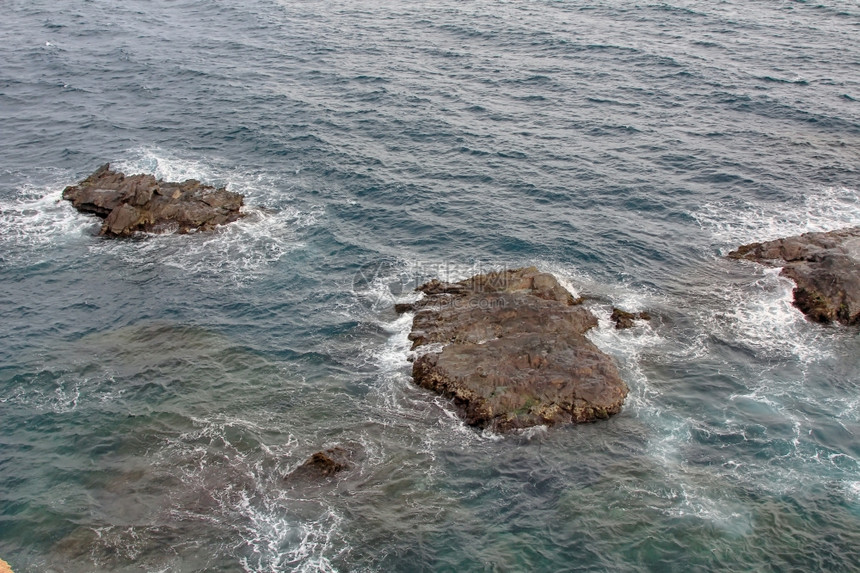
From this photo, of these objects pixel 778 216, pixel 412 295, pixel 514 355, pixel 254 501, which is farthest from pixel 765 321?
pixel 254 501

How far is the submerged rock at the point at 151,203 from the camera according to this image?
69625 millimetres

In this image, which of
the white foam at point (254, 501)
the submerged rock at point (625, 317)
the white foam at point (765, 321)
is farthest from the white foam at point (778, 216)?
the white foam at point (254, 501)

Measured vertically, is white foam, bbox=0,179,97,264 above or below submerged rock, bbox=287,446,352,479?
above

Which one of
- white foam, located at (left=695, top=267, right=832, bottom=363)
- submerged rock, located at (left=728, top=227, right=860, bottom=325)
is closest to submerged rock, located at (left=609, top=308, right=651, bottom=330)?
white foam, located at (left=695, top=267, right=832, bottom=363)

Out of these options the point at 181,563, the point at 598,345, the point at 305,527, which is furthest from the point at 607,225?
the point at 181,563

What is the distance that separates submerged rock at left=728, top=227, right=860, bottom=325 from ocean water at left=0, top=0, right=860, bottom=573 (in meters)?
1.60

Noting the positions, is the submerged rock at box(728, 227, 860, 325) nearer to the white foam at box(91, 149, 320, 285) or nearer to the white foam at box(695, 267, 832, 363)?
the white foam at box(695, 267, 832, 363)

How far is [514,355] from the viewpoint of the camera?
5025 centimetres

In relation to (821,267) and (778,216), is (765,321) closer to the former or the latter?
(821,267)

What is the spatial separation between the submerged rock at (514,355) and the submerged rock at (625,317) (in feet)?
7.29

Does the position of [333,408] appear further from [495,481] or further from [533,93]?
[533,93]

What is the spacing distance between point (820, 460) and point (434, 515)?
2589 cm

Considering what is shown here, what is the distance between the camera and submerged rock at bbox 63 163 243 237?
69.6 meters

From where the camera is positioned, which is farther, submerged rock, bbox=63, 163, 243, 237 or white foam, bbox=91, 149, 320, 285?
submerged rock, bbox=63, 163, 243, 237
